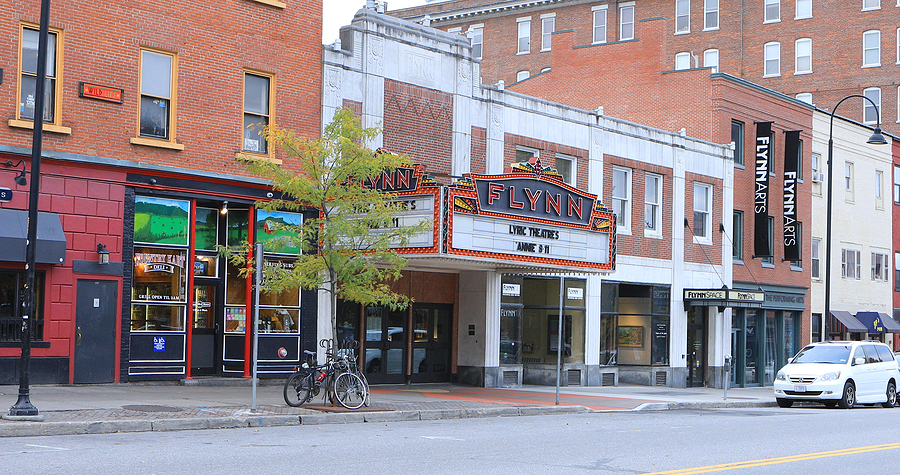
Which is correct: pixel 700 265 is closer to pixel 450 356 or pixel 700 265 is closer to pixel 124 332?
pixel 450 356

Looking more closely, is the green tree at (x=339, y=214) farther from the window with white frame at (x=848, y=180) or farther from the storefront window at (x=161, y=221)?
the window with white frame at (x=848, y=180)

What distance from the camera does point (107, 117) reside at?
66.7 feet

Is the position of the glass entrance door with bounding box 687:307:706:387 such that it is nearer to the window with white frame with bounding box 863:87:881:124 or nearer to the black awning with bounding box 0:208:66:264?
the black awning with bounding box 0:208:66:264

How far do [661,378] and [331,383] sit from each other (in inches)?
669

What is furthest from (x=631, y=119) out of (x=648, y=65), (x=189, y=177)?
(x=189, y=177)

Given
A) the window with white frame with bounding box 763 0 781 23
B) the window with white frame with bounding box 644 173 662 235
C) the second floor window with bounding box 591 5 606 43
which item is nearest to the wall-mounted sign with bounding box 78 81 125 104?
the window with white frame with bounding box 644 173 662 235

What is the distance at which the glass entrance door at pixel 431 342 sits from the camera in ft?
85.8

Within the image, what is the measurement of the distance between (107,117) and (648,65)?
21.9 meters

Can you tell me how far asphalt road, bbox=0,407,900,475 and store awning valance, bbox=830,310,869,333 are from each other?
916 inches

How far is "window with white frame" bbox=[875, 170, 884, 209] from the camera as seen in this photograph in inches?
1753

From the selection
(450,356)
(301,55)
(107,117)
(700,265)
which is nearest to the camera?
(107,117)

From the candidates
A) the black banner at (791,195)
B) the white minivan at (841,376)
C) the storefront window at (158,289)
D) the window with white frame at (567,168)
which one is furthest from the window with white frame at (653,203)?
the storefront window at (158,289)

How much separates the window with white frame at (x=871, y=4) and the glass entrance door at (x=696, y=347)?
108ft

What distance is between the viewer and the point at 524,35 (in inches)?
2475
